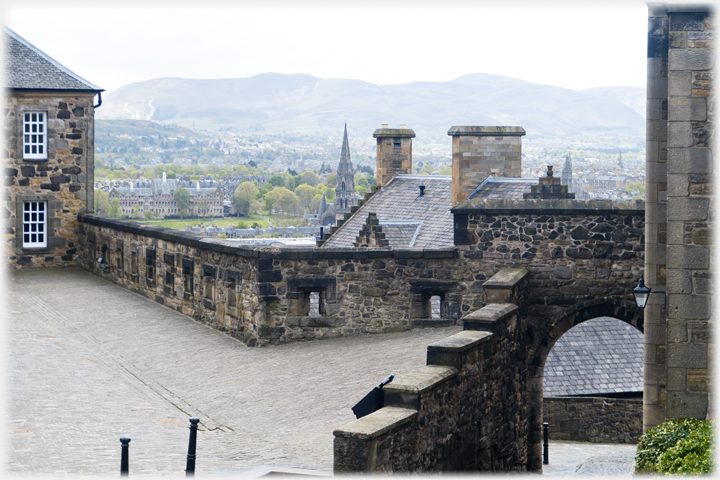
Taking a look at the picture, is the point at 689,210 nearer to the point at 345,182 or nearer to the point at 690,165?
the point at 690,165

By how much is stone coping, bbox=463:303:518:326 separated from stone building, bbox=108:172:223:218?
586ft

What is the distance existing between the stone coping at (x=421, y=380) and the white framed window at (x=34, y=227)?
14.6 meters

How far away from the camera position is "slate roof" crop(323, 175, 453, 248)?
93.6 ft

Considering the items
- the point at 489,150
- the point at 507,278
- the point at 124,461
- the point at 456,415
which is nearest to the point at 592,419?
the point at 507,278

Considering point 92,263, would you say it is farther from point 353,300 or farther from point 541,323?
point 541,323

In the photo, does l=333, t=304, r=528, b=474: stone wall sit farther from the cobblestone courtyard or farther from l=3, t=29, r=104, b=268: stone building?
l=3, t=29, r=104, b=268: stone building

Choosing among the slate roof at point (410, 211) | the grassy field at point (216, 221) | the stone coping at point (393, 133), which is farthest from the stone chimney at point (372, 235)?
the grassy field at point (216, 221)

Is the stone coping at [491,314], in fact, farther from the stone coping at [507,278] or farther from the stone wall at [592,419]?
the stone wall at [592,419]

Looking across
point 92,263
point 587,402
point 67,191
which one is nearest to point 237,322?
point 92,263

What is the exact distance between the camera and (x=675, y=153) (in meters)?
10.1

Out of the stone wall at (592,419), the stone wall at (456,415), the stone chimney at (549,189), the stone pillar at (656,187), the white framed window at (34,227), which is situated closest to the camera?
the stone wall at (456,415)

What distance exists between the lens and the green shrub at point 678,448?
8.49m

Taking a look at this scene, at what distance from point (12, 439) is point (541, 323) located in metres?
7.88

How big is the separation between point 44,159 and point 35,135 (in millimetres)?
576
